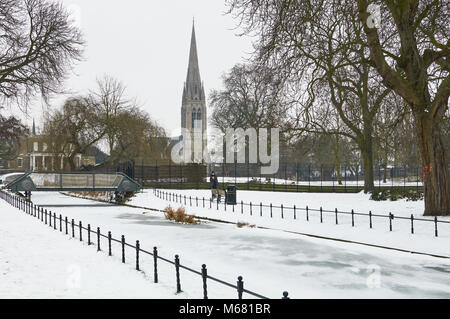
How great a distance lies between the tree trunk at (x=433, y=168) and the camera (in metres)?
19.4

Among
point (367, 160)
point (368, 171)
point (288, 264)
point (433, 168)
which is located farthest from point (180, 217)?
point (367, 160)

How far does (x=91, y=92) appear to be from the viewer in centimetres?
5569

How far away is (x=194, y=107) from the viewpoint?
12662 cm

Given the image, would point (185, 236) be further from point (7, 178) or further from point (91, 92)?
point (7, 178)

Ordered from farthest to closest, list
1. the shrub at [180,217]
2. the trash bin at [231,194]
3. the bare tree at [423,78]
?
the trash bin at [231,194] < the shrub at [180,217] < the bare tree at [423,78]

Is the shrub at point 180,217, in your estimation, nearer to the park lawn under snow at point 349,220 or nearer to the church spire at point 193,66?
the park lawn under snow at point 349,220

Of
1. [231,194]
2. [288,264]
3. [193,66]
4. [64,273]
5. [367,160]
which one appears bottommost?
[288,264]

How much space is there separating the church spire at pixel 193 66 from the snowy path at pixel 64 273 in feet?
341

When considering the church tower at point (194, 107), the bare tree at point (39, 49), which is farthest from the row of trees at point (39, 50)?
the church tower at point (194, 107)

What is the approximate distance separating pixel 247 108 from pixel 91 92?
19.1 meters

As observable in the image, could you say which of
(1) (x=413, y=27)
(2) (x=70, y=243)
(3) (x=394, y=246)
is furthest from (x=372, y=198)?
(2) (x=70, y=243)

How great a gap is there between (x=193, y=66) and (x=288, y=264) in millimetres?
111113

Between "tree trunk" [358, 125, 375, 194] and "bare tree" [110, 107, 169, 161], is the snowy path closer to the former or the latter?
"tree trunk" [358, 125, 375, 194]

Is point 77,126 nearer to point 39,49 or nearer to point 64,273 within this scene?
point 39,49
